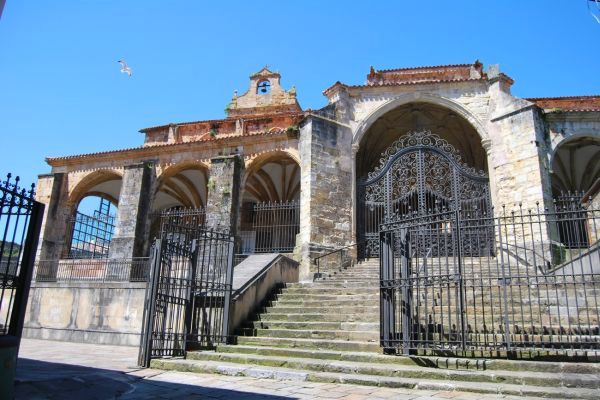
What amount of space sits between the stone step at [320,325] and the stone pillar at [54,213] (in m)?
12.4

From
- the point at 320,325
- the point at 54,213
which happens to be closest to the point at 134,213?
the point at 54,213

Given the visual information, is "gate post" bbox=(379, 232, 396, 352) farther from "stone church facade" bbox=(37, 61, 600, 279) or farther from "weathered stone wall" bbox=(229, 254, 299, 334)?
"stone church facade" bbox=(37, 61, 600, 279)

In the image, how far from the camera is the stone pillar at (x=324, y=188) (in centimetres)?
1358

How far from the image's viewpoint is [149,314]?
271 inches

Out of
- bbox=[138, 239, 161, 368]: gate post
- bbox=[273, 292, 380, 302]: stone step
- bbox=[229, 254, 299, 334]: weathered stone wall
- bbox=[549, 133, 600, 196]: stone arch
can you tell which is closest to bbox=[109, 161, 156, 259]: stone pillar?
bbox=[229, 254, 299, 334]: weathered stone wall

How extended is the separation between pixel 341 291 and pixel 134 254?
9.37 m

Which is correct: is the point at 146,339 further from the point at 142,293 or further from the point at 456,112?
the point at 456,112

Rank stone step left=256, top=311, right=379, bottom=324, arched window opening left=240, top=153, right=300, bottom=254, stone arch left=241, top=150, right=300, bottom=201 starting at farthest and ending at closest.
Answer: stone arch left=241, top=150, right=300, bottom=201 < arched window opening left=240, top=153, right=300, bottom=254 < stone step left=256, top=311, right=379, bottom=324

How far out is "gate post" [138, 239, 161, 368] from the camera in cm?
677

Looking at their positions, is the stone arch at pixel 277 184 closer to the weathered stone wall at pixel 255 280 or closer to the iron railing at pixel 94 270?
the iron railing at pixel 94 270

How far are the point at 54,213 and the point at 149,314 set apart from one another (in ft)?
43.6

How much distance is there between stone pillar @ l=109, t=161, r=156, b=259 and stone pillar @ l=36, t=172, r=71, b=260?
110 inches

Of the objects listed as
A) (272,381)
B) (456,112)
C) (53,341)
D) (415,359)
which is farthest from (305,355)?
(456,112)

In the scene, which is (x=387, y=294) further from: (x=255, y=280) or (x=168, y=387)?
(x=255, y=280)
